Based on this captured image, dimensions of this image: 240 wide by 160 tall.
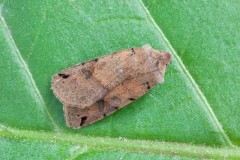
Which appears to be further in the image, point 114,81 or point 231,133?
point 114,81

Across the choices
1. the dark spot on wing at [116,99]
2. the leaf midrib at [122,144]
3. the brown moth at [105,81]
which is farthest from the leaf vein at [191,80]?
the dark spot on wing at [116,99]

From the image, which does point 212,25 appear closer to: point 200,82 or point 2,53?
point 200,82

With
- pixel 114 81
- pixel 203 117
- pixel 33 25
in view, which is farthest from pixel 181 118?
pixel 33 25

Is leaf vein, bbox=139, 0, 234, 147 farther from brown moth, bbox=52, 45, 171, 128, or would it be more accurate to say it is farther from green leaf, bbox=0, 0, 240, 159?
brown moth, bbox=52, 45, 171, 128

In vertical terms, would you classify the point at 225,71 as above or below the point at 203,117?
above

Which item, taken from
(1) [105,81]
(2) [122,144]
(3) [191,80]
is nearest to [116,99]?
(1) [105,81]

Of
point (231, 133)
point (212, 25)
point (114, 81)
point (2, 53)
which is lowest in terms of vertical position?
point (231, 133)

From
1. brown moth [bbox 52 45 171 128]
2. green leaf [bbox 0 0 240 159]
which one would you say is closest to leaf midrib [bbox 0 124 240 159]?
green leaf [bbox 0 0 240 159]
